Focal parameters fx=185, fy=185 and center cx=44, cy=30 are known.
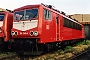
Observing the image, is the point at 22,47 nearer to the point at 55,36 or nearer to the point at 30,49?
the point at 30,49

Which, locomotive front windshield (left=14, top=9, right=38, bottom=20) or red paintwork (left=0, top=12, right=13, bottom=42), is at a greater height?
locomotive front windshield (left=14, top=9, right=38, bottom=20)

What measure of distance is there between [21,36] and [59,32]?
3.28 metres

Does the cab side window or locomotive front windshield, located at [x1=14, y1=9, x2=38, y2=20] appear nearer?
locomotive front windshield, located at [x1=14, y1=9, x2=38, y2=20]

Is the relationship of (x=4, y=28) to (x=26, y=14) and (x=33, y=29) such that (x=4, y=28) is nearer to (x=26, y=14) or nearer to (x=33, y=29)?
(x=26, y=14)

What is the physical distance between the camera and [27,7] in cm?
1114

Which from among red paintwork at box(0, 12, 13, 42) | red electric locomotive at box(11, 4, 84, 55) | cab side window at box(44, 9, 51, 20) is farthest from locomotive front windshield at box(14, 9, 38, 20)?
red paintwork at box(0, 12, 13, 42)

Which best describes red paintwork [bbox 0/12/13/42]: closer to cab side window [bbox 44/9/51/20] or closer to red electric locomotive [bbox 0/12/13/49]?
red electric locomotive [bbox 0/12/13/49]

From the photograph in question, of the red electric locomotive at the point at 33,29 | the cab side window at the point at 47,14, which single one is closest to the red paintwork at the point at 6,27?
the red electric locomotive at the point at 33,29

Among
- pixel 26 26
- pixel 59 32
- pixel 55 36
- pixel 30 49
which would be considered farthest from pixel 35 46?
pixel 59 32

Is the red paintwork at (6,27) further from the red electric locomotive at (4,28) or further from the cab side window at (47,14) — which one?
the cab side window at (47,14)

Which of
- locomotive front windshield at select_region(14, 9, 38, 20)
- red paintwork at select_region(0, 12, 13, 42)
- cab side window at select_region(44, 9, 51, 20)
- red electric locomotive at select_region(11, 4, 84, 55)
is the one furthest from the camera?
red paintwork at select_region(0, 12, 13, 42)

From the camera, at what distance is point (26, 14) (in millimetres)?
11031

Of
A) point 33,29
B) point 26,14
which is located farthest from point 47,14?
point 33,29

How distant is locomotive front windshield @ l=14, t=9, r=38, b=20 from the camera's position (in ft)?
35.0
